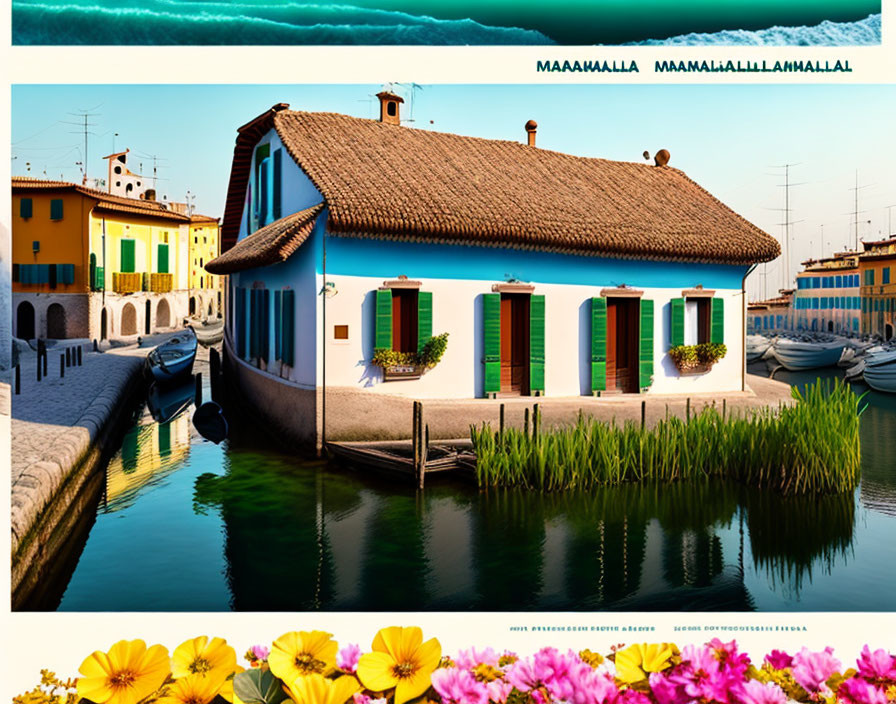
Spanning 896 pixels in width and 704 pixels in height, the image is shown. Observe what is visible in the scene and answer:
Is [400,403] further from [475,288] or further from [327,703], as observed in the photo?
[327,703]

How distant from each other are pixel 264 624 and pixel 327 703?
0.48 m

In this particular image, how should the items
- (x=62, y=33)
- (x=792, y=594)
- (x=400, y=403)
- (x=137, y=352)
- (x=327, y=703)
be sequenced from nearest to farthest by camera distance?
1. (x=327, y=703)
2. (x=62, y=33)
3. (x=792, y=594)
4. (x=400, y=403)
5. (x=137, y=352)

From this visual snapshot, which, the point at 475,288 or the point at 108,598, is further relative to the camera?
the point at 475,288

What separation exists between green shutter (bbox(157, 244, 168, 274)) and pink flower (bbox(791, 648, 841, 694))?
1763cm

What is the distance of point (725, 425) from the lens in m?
8.91

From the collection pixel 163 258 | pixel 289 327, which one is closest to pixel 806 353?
pixel 289 327

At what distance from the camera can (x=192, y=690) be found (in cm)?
257

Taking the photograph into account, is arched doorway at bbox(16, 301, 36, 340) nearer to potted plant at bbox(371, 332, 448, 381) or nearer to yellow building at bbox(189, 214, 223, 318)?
yellow building at bbox(189, 214, 223, 318)

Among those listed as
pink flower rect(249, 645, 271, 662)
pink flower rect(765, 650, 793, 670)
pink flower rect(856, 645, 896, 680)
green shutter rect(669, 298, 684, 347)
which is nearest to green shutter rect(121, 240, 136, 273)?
green shutter rect(669, 298, 684, 347)

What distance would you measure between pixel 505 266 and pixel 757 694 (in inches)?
365

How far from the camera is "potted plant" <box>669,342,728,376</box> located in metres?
11.6

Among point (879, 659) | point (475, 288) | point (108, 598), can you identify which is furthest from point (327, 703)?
point (475, 288)

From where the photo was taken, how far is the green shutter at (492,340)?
1109 cm

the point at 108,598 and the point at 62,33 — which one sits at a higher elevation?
the point at 62,33
